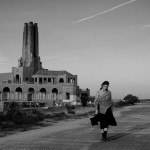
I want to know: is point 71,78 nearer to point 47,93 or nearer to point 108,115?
point 47,93

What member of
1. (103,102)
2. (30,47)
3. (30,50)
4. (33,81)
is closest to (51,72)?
(33,81)

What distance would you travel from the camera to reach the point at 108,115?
876 centimetres

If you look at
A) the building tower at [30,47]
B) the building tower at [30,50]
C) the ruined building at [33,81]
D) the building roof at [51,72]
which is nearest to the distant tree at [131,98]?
the ruined building at [33,81]

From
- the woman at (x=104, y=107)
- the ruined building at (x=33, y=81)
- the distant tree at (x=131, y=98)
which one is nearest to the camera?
the woman at (x=104, y=107)

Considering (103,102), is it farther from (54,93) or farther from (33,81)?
(33,81)

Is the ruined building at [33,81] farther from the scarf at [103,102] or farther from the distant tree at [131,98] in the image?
the scarf at [103,102]

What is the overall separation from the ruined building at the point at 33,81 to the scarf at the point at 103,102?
63099 mm

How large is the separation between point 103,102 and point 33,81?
7446cm

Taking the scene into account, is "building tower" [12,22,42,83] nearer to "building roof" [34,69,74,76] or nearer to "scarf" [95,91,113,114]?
"building roof" [34,69,74,76]

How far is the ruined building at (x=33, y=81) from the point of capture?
243 ft

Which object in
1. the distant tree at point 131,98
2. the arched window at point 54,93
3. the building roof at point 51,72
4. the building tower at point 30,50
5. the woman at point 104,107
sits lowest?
the woman at point 104,107

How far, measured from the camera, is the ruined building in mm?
74125

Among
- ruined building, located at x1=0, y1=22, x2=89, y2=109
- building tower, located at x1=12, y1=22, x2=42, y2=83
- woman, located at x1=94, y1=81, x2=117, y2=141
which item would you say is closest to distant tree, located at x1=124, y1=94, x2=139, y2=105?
ruined building, located at x1=0, y1=22, x2=89, y2=109

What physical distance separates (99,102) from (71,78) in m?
73.2
